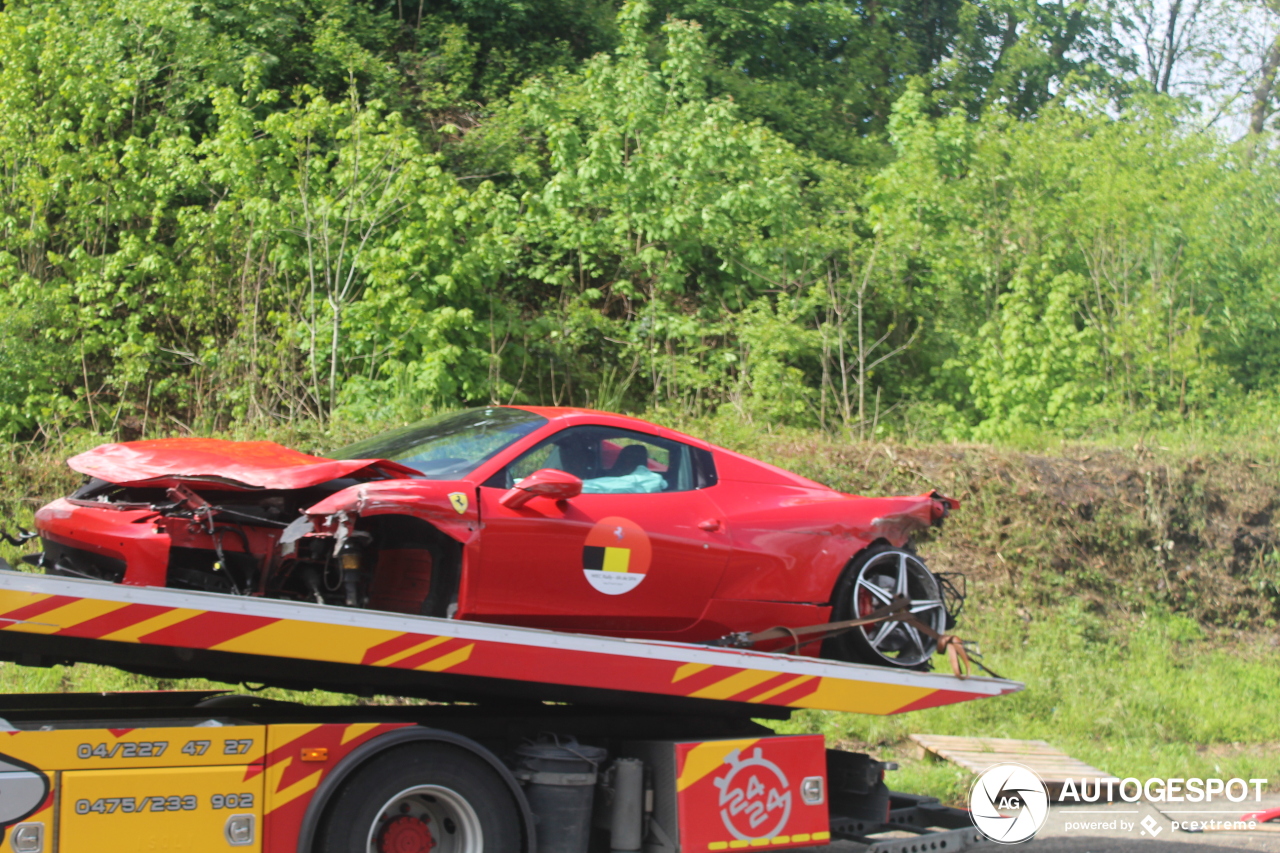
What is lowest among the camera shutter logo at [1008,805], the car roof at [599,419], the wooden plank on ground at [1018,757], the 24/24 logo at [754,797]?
the wooden plank on ground at [1018,757]

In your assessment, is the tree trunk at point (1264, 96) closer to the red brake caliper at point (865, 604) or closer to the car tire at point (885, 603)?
the car tire at point (885, 603)

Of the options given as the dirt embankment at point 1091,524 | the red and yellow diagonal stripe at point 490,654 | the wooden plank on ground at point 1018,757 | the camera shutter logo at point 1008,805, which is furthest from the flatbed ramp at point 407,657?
the dirt embankment at point 1091,524

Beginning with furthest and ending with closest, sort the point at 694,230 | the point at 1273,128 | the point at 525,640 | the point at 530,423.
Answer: the point at 1273,128 < the point at 694,230 < the point at 530,423 < the point at 525,640

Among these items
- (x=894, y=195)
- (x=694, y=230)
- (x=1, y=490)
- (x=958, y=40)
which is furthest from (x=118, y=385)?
(x=958, y=40)

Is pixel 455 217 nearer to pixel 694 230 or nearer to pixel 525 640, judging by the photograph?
pixel 694 230

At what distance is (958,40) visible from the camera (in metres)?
26.9

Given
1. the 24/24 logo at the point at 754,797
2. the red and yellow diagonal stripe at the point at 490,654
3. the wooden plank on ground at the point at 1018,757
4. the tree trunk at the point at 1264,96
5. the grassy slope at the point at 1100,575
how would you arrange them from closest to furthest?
the red and yellow diagonal stripe at the point at 490,654 < the 24/24 logo at the point at 754,797 < the wooden plank on ground at the point at 1018,757 < the grassy slope at the point at 1100,575 < the tree trunk at the point at 1264,96

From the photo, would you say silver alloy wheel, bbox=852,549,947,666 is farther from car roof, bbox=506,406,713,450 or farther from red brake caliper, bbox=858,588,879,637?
car roof, bbox=506,406,713,450

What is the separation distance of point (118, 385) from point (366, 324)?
9.82 ft

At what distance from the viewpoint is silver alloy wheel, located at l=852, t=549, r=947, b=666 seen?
19.4 ft

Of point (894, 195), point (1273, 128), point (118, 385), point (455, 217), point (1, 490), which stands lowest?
point (1, 490)

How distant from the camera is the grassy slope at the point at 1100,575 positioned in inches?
378

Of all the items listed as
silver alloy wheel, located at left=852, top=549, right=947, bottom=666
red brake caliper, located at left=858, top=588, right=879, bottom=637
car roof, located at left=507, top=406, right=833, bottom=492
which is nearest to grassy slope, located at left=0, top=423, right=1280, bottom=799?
silver alloy wheel, located at left=852, top=549, right=947, bottom=666

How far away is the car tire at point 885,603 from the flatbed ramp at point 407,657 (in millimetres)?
501
